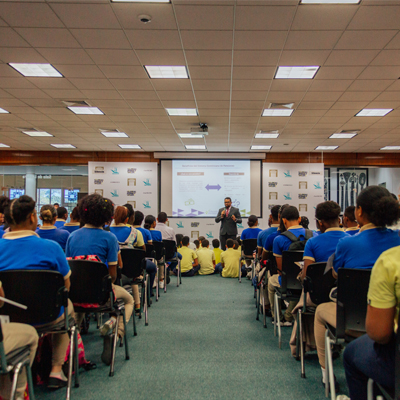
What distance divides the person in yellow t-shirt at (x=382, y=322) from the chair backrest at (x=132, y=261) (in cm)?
236

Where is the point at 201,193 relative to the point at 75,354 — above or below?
above

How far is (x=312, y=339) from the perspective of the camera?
105 inches

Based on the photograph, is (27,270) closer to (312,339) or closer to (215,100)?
(312,339)

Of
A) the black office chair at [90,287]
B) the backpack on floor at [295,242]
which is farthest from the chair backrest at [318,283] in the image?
the black office chair at [90,287]

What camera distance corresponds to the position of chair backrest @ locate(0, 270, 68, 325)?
1774mm

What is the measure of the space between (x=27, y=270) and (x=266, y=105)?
17.5 feet

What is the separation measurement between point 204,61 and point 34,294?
11.9 ft

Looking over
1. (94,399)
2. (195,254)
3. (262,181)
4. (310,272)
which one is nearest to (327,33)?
(310,272)

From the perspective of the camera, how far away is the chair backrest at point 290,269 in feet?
9.40

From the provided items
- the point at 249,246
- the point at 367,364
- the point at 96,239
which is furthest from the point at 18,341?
the point at 249,246

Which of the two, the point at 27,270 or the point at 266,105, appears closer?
the point at 27,270

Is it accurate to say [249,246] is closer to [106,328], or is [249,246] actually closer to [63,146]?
[106,328]

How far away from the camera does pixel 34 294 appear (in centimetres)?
183

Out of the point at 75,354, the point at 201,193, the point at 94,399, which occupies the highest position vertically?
the point at 201,193
